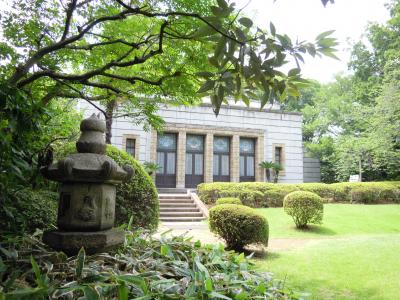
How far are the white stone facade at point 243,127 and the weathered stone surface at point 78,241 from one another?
57.5ft

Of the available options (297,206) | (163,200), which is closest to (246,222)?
(297,206)

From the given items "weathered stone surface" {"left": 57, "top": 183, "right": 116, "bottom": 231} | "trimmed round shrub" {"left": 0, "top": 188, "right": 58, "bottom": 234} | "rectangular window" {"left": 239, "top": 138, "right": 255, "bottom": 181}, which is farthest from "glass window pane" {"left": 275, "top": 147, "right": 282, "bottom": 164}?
"weathered stone surface" {"left": 57, "top": 183, "right": 116, "bottom": 231}

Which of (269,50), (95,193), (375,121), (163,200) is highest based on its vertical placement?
(375,121)

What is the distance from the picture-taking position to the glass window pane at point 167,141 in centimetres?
2139

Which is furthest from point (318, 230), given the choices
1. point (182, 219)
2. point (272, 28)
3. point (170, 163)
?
point (272, 28)

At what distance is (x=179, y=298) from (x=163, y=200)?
1473cm

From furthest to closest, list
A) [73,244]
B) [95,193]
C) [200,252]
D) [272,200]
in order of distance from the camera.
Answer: [272,200]
[200,252]
[95,193]
[73,244]

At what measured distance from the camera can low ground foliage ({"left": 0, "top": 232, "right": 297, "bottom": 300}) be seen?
2254 millimetres

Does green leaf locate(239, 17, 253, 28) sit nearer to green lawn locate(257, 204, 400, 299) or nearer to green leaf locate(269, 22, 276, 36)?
green leaf locate(269, 22, 276, 36)

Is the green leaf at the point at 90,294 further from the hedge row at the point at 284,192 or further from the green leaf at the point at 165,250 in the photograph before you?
the hedge row at the point at 284,192

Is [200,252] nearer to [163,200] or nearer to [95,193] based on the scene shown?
[95,193]

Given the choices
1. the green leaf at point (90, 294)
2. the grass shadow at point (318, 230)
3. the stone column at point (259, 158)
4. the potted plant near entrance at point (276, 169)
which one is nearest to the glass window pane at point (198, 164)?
the stone column at point (259, 158)

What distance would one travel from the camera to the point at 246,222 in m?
8.52

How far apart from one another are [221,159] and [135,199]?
1503 cm
